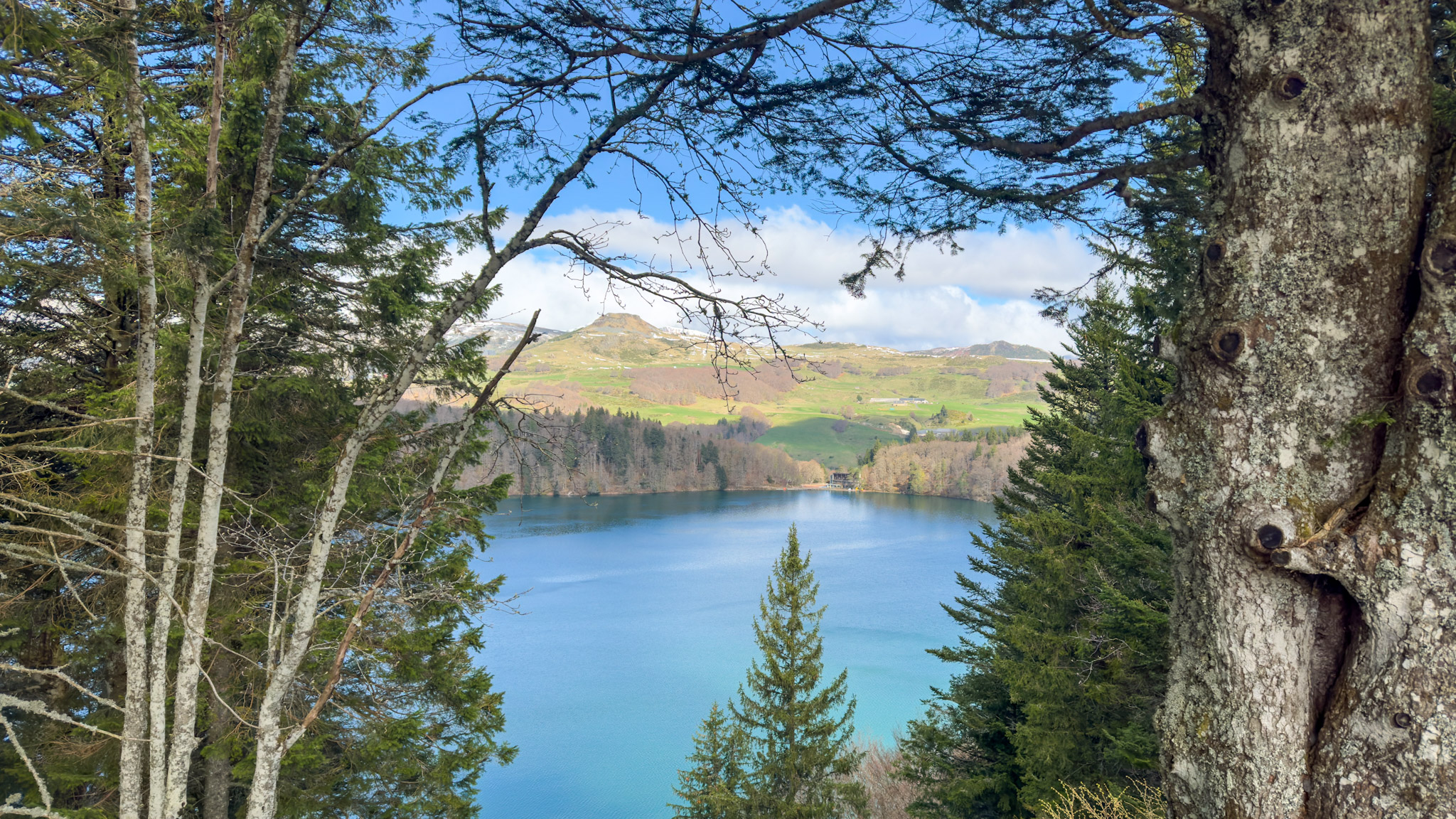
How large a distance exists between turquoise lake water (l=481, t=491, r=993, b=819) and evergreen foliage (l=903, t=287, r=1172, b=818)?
6.41m

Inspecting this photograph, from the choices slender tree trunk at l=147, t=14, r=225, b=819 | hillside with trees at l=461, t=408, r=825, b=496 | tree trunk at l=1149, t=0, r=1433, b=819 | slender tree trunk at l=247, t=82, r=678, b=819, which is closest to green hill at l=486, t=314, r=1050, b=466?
hillside with trees at l=461, t=408, r=825, b=496

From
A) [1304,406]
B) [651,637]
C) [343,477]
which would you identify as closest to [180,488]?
[343,477]

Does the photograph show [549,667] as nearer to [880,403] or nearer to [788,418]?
[788,418]

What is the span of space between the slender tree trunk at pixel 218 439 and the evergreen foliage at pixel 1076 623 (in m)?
6.75

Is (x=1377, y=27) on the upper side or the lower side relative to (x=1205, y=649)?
upper

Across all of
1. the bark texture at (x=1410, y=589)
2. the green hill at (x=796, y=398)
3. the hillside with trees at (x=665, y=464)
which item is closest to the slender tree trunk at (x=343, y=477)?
the bark texture at (x=1410, y=589)

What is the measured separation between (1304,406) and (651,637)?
25.4 m

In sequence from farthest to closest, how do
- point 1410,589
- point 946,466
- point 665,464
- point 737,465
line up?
point 737,465 → point 665,464 → point 946,466 → point 1410,589

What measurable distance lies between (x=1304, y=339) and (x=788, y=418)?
14478 centimetres

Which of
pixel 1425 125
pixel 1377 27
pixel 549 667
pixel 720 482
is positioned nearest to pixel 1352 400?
pixel 1425 125

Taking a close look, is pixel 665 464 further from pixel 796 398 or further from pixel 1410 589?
pixel 796 398

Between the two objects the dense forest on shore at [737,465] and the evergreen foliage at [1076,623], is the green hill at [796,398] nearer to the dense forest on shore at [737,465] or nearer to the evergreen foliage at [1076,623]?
the dense forest on shore at [737,465]

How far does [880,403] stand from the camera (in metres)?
170

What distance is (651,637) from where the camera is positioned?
2548cm
